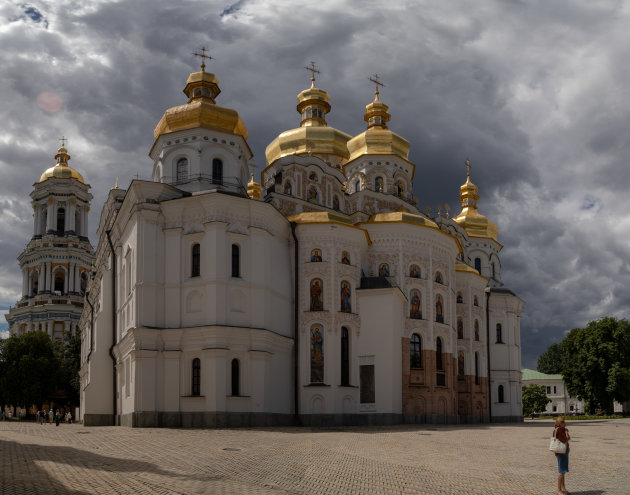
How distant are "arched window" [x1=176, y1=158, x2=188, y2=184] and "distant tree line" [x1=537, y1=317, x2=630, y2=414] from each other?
3837 centimetres

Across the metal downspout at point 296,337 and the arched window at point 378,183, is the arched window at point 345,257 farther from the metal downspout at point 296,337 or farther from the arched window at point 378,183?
the arched window at point 378,183

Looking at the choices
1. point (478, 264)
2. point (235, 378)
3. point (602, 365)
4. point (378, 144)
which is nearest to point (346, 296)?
point (235, 378)

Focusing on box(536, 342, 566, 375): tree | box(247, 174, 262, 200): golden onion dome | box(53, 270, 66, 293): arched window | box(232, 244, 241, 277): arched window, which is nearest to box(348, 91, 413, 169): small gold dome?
box(247, 174, 262, 200): golden onion dome

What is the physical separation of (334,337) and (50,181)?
1729 inches

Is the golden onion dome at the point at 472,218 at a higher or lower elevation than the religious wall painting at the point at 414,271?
higher

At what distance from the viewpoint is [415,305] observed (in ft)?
125

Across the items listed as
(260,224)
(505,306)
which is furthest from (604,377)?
(260,224)

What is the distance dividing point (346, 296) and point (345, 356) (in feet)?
9.45

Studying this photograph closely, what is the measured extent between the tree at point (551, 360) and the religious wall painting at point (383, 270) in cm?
7434

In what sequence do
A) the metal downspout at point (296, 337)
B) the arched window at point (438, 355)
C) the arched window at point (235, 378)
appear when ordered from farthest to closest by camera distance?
the arched window at point (438, 355) → the metal downspout at point (296, 337) → the arched window at point (235, 378)

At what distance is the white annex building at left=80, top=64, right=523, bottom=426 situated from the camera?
98.8ft

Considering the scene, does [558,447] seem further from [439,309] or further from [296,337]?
[439,309]

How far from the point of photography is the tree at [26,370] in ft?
171

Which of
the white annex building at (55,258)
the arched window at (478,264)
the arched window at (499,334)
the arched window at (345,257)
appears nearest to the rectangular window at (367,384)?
the arched window at (345,257)
